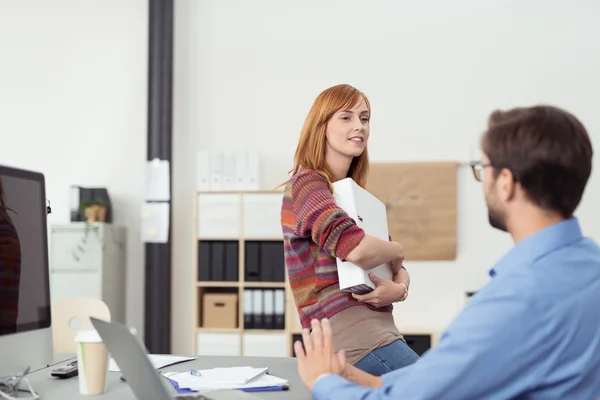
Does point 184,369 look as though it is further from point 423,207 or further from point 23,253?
point 423,207

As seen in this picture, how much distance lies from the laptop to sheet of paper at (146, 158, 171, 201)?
13.7 feet

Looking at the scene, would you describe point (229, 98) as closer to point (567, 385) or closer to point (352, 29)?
point (352, 29)

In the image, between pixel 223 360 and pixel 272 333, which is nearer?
pixel 223 360

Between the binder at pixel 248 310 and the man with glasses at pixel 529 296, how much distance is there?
12.6 ft

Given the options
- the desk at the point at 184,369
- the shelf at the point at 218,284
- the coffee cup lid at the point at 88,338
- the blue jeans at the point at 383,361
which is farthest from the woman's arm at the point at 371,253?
the shelf at the point at 218,284

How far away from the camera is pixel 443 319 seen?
211 inches

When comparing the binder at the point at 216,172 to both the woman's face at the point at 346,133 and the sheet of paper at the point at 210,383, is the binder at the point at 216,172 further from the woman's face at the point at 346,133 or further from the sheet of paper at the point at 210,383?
the sheet of paper at the point at 210,383

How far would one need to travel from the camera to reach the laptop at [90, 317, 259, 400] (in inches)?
45.9

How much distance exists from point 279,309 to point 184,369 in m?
3.14

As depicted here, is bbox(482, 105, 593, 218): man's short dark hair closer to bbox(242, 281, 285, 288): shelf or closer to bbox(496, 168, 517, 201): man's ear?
bbox(496, 168, 517, 201): man's ear

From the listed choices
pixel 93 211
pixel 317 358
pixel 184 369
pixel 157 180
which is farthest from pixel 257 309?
pixel 317 358

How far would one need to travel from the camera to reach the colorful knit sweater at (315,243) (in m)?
1.81

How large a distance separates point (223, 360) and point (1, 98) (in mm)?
4400

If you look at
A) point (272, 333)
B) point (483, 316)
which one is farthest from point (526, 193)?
point (272, 333)
